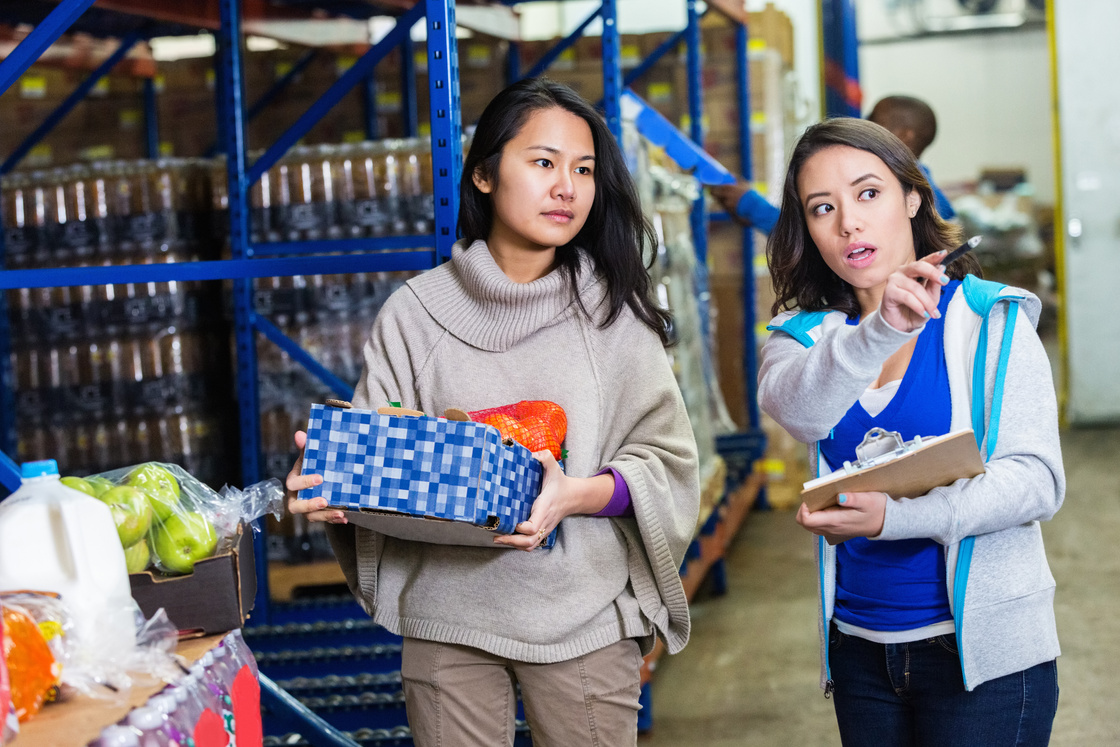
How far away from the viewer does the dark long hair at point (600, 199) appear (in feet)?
6.16

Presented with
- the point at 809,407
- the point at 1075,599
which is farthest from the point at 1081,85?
the point at 809,407

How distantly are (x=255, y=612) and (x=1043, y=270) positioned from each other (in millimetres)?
8447

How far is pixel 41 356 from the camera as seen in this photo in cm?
420

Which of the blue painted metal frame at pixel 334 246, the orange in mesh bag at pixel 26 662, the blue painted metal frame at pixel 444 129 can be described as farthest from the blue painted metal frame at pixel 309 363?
the orange in mesh bag at pixel 26 662

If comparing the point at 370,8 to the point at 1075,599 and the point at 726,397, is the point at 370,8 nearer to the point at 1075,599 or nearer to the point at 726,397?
the point at 726,397

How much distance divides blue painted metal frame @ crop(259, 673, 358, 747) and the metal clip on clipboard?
143cm

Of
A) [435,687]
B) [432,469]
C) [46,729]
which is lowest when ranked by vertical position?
[435,687]

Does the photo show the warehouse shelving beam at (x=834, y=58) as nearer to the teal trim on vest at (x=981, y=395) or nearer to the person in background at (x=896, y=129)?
the person in background at (x=896, y=129)

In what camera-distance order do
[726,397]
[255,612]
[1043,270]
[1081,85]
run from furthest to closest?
1. [1043,270]
2. [1081,85]
3. [726,397]
4. [255,612]

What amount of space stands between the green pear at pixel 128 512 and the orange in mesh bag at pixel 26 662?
20 centimetres

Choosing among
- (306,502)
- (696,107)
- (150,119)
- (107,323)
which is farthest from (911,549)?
(150,119)

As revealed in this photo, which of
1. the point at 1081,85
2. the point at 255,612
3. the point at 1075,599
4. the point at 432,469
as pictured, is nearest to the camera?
the point at 432,469

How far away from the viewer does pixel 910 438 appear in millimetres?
1641

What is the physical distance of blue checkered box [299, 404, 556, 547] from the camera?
1538 mm
